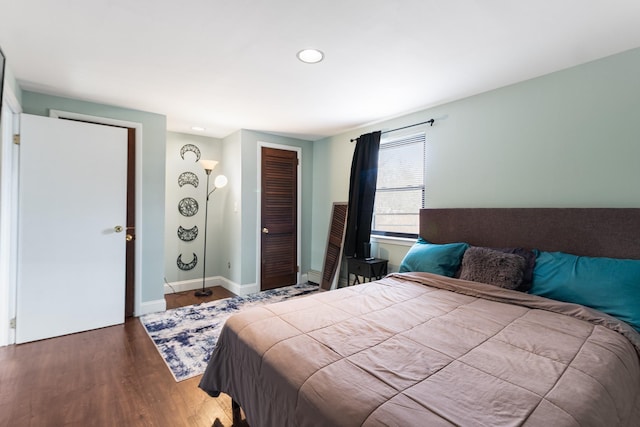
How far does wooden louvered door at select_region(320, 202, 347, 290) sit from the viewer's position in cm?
421

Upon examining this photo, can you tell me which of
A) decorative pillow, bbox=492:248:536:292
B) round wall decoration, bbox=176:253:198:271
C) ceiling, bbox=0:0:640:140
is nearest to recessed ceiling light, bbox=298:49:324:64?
ceiling, bbox=0:0:640:140

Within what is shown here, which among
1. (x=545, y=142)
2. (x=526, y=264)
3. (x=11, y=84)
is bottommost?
(x=526, y=264)

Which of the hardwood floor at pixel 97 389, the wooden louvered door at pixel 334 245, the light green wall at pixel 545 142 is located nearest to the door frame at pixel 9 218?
the hardwood floor at pixel 97 389

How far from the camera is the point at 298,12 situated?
5.60 feet

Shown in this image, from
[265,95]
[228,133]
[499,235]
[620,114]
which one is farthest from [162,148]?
[620,114]

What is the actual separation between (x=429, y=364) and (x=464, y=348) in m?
0.27

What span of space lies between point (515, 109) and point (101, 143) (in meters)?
4.15

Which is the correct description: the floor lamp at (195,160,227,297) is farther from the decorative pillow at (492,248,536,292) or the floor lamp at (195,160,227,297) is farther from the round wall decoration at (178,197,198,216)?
the decorative pillow at (492,248,536,292)

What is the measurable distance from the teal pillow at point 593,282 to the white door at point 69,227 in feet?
13.1

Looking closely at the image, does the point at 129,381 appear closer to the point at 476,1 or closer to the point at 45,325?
the point at 45,325

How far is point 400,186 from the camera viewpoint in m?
3.65

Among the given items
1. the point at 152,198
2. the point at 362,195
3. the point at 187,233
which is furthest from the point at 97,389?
the point at 362,195

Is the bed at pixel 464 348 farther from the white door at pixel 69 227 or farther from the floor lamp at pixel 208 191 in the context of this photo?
the floor lamp at pixel 208 191

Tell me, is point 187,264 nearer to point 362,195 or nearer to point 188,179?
point 188,179
